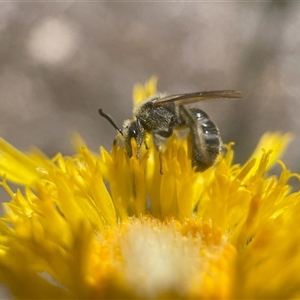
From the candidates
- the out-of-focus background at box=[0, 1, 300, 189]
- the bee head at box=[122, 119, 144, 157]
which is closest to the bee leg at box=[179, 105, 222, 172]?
the bee head at box=[122, 119, 144, 157]

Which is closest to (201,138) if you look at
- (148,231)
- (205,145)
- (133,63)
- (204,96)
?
(205,145)

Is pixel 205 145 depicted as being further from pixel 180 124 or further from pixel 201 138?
pixel 180 124

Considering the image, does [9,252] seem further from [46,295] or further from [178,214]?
[178,214]

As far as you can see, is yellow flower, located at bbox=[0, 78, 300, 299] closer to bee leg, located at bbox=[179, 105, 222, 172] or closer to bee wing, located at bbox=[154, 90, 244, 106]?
bee leg, located at bbox=[179, 105, 222, 172]

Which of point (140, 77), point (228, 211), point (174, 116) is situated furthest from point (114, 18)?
point (228, 211)

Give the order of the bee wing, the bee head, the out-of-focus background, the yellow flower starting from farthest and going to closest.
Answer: the out-of-focus background < the bee head < the bee wing < the yellow flower

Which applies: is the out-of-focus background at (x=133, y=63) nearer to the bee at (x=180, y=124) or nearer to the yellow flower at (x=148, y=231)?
the bee at (x=180, y=124)

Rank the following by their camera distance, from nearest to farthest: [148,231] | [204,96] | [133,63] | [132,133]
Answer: [148,231]
[204,96]
[132,133]
[133,63]
